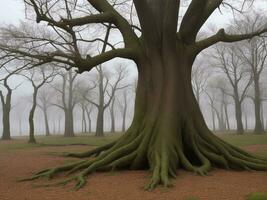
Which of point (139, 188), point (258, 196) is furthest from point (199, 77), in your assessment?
point (258, 196)

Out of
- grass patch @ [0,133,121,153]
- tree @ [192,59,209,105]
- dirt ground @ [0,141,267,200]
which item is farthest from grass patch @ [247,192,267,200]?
tree @ [192,59,209,105]

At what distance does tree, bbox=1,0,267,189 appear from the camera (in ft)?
39.7

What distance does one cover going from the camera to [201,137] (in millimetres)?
13547

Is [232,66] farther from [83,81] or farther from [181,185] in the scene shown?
[181,185]

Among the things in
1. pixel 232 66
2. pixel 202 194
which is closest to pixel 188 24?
Result: pixel 202 194

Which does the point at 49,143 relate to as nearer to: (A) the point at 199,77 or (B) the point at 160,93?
(B) the point at 160,93

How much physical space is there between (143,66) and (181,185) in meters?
5.39

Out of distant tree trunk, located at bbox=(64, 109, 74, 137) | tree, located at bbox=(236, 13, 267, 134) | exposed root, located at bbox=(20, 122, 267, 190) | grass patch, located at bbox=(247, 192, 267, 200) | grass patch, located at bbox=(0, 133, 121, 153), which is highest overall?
tree, located at bbox=(236, 13, 267, 134)

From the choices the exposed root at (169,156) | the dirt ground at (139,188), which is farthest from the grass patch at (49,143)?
the dirt ground at (139,188)

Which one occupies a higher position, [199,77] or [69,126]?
[199,77]

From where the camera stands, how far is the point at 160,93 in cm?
1331

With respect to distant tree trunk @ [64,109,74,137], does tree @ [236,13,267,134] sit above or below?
above

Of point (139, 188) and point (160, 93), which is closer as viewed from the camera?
point (139, 188)

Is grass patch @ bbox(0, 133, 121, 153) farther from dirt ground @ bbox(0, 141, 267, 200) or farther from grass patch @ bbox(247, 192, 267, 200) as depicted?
grass patch @ bbox(247, 192, 267, 200)
